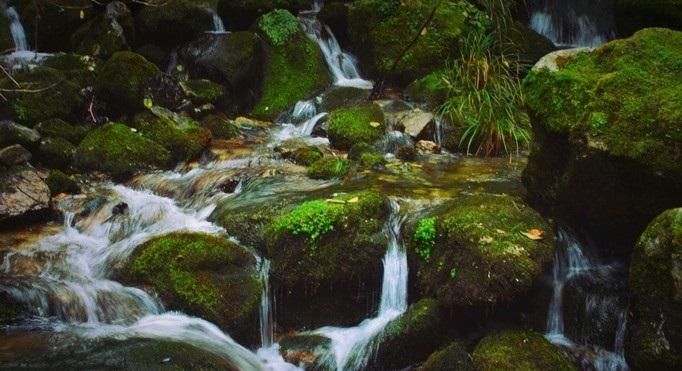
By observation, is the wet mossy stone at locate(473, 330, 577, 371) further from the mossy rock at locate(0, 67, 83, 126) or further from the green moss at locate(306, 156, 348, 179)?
A: the mossy rock at locate(0, 67, 83, 126)

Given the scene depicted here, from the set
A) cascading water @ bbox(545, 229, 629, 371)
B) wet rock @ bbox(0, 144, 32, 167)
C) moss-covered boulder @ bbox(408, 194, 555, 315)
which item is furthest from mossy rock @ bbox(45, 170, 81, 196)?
cascading water @ bbox(545, 229, 629, 371)

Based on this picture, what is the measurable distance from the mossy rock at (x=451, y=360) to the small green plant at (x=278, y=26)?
28.0 feet

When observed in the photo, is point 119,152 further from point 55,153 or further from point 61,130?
point 61,130

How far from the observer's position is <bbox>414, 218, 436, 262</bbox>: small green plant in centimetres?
521

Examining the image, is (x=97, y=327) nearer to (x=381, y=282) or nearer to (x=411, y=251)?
(x=381, y=282)

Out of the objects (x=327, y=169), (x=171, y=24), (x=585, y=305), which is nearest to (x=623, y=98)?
(x=585, y=305)

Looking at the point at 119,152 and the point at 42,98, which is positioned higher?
the point at 42,98

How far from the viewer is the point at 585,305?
Result: 4.91 meters

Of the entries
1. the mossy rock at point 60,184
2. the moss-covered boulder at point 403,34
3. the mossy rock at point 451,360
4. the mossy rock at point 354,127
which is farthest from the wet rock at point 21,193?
the moss-covered boulder at point 403,34

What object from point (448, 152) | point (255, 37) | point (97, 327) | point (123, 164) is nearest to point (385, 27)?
point (255, 37)

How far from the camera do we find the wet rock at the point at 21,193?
6.33 meters

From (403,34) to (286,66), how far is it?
2398mm

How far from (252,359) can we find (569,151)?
3.23 meters

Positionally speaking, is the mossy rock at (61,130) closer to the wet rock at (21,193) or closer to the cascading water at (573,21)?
the wet rock at (21,193)
